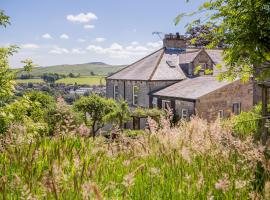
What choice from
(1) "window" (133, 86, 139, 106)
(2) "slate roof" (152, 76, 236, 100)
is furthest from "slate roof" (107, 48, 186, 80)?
(2) "slate roof" (152, 76, 236, 100)

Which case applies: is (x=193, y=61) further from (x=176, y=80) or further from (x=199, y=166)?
(x=199, y=166)

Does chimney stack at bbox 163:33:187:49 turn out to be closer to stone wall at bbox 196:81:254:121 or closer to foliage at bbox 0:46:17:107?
stone wall at bbox 196:81:254:121

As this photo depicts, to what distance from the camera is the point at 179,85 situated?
3077 centimetres

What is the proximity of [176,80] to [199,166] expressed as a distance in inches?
1145

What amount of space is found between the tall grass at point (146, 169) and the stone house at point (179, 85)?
65.2 feet

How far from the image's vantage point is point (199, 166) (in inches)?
147

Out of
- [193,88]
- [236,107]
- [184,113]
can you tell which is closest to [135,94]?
[193,88]

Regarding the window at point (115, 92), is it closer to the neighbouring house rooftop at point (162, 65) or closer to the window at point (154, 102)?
the neighbouring house rooftop at point (162, 65)

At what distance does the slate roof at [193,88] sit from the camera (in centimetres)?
2595

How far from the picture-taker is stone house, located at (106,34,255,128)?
1025 inches

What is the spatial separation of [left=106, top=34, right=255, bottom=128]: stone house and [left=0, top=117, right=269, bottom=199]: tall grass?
65.2 ft

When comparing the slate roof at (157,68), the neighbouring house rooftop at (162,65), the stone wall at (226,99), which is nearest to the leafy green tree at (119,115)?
the neighbouring house rooftop at (162,65)

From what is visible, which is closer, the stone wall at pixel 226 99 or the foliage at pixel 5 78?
the foliage at pixel 5 78

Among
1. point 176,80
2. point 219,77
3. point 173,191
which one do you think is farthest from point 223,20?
point 176,80
